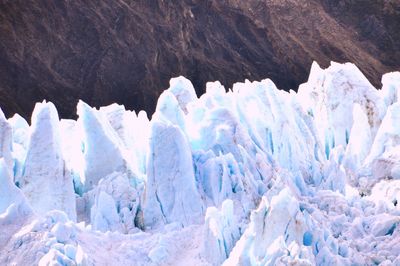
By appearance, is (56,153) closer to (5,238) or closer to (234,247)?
(5,238)

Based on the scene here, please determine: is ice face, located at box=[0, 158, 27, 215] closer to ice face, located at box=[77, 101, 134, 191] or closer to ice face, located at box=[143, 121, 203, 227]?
ice face, located at box=[143, 121, 203, 227]

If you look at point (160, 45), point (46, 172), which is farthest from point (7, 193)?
point (160, 45)

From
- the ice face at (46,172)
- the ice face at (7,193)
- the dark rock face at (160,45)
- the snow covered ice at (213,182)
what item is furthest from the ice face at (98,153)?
the dark rock face at (160,45)

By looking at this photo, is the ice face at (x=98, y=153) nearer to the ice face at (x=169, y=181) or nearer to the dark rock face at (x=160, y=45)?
the ice face at (x=169, y=181)

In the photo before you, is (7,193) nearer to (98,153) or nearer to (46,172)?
(46,172)

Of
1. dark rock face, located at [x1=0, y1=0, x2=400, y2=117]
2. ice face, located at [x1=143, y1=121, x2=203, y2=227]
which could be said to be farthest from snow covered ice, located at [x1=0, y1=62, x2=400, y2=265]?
dark rock face, located at [x1=0, y1=0, x2=400, y2=117]
